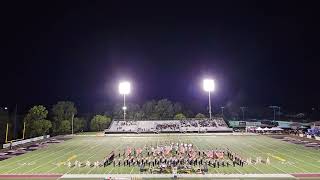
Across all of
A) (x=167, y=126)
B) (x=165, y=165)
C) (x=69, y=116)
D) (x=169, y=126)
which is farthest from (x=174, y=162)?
(x=69, y=116)

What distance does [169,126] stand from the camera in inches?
2906

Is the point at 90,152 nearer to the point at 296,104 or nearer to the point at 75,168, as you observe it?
the point at 75,168

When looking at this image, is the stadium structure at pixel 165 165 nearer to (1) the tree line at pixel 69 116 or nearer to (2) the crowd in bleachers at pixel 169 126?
(1) the tree line at pixel 69 116

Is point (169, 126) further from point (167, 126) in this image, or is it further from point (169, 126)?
point (167, 126)

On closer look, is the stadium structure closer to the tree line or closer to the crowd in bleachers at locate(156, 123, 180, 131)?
the tree line

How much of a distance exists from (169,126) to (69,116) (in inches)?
1028

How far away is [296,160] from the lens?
32.6 metres

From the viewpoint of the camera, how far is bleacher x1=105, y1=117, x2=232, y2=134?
7106 cm

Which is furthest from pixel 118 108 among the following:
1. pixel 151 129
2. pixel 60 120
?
pixel 151 129

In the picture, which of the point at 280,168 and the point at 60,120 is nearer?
the point at 280,168

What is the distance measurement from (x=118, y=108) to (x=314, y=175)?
8612cm

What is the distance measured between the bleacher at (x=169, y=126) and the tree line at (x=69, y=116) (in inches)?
416

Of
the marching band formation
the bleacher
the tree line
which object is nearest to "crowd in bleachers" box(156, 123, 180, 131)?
the bleacher

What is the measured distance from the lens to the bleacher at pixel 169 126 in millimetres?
71062
